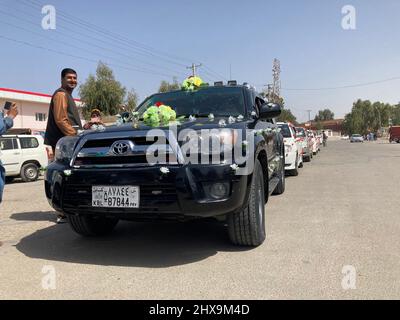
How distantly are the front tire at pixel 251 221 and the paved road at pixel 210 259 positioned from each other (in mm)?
117

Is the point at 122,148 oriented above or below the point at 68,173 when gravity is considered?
above

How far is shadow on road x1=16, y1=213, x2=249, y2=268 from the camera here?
4.00 meters

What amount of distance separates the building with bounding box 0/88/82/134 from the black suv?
94.6ft

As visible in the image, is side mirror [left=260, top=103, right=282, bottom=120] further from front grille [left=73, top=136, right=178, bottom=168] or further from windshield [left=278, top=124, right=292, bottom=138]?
windshield [left=278, top=124, right=292, bottom=138]

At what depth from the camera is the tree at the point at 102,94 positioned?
37531mm

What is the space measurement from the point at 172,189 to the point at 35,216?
3.68 m

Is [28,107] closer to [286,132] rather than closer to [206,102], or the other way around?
[286,132]

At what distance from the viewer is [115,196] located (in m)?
3.65

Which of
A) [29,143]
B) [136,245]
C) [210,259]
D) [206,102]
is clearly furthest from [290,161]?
[29,143]

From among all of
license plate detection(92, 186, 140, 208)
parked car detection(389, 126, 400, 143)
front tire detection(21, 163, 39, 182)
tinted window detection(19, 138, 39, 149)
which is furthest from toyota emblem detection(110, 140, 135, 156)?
parked car detection(389, 126, 400, 143)

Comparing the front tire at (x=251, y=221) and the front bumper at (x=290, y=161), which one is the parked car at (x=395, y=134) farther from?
the front tire at (x=251, y=221)

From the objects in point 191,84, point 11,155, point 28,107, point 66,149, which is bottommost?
point 11,155

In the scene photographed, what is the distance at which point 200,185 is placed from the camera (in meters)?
3.49
